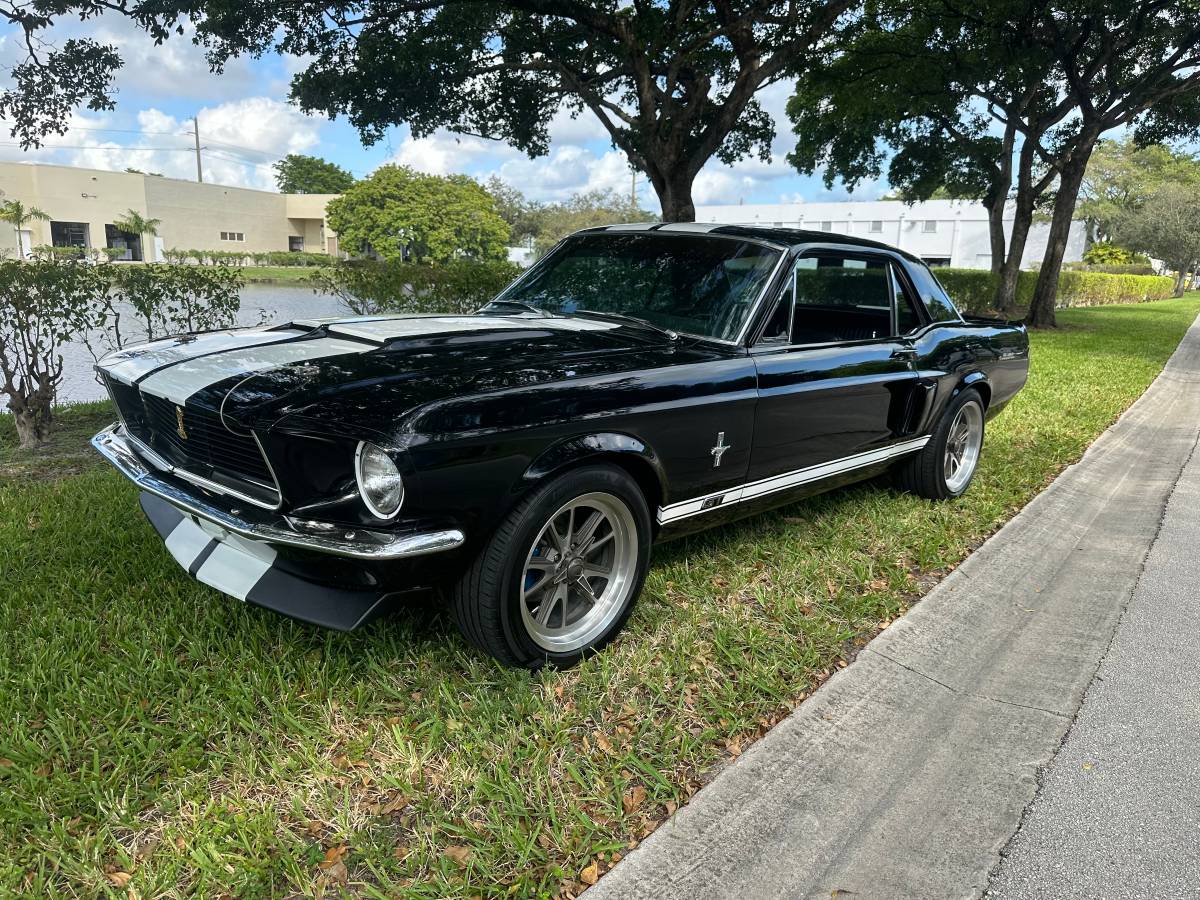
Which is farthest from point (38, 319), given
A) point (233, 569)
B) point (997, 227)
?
point (997, 227)

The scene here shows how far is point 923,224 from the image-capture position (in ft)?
207

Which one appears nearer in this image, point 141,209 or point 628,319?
point 628,319

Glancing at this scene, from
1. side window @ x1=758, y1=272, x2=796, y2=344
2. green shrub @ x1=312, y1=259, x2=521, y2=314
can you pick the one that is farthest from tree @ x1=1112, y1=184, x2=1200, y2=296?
side window @ x1=758, y1=272, x2=796, y2=344

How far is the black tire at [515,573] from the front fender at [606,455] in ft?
0.18

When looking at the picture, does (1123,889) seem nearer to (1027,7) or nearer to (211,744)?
(211,744)

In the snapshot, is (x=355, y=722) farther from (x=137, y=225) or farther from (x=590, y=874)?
(x=137, y=225)

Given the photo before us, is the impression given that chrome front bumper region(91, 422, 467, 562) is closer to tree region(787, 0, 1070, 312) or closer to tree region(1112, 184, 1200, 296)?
tree region(787, 0, 1070, 312)

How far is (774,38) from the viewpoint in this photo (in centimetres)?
1155

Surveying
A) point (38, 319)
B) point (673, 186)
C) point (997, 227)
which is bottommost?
point (38, 319)

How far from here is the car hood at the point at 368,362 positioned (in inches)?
89.7

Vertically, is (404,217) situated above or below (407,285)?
above

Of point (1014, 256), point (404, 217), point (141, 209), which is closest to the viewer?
point (1014, 256)

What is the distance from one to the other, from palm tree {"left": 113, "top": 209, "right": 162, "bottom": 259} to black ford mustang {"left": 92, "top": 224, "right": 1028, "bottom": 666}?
159 ft

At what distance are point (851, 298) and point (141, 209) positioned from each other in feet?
188
